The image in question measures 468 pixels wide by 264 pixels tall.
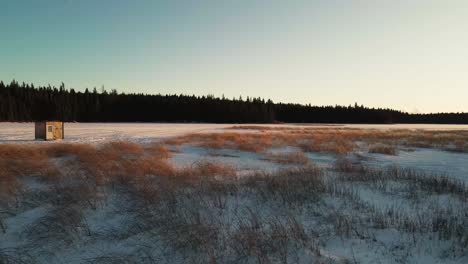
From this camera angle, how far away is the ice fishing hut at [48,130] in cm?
2731

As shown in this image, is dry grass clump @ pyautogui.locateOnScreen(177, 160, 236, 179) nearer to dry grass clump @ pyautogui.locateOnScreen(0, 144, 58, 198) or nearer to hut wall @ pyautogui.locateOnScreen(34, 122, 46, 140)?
dry grass clump @ pyautogui.locateOnScreen(0, 144, 58, 198)

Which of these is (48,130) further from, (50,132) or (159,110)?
(159,110)

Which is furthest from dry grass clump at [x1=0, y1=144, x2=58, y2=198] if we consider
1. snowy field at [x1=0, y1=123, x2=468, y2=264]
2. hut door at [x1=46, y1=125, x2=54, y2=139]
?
hut door at [x1=46, y1=125, x2=54, y2=139]

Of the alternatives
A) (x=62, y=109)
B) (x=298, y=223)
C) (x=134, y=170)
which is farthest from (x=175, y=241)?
(x=62, y=109)

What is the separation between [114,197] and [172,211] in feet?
6.54

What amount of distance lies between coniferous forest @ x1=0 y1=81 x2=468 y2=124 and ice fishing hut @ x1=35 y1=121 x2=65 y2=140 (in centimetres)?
6457

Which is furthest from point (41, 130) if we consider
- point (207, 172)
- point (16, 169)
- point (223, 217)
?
point (223, 217)

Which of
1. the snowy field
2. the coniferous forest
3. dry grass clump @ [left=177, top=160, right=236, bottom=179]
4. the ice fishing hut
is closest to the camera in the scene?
the snowy field

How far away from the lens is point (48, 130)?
27.5 meters

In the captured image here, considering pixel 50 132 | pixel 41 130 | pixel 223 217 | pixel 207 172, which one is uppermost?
pixel 41 130

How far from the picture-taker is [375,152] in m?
21.7

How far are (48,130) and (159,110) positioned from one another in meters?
85.6

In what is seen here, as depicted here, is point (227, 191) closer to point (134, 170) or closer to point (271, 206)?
point (271, 206)

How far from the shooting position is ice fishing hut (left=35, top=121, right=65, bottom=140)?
27.3 metres
